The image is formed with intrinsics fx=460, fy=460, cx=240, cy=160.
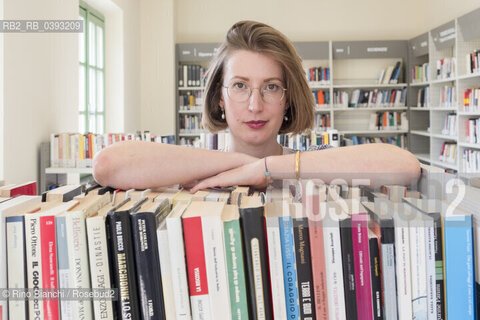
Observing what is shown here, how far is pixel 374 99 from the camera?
24.1 ft

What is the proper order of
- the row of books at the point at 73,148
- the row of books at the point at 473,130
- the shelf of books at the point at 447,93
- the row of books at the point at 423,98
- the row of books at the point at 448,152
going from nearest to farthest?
the row of books at the point at 73,148, the row of books at the point at 473,130, the shelf of books at the point at 447,93, the row of books at the point at 448,152, the row of books at the point at 423,98

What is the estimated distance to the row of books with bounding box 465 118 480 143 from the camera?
5328 mm

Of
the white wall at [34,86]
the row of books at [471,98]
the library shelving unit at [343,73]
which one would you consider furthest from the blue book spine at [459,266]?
the library shelving unit at [343,73]

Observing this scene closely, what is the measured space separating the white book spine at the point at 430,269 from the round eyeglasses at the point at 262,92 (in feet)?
2.35

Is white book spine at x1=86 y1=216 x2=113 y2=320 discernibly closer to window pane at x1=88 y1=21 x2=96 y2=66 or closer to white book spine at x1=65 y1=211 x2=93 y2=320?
white book spine at x1=65 y1=211 x2=93 y2=320

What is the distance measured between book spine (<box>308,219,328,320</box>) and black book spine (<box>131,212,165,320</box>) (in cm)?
25

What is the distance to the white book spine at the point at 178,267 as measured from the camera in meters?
0.74

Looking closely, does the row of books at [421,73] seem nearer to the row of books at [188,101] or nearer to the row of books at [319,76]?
the row of books at [319,76]

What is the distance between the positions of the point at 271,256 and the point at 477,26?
548 cm

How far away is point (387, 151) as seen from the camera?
1.05 metres

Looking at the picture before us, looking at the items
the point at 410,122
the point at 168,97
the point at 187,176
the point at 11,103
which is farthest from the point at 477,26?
the point at 187,176

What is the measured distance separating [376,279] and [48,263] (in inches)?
21.1

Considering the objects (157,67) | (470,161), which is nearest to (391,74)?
(470,161)

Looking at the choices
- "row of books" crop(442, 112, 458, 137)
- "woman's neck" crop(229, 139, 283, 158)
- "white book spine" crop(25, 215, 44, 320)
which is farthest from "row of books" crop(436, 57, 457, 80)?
"white book spine" crop(25, 215, 44, 320)
